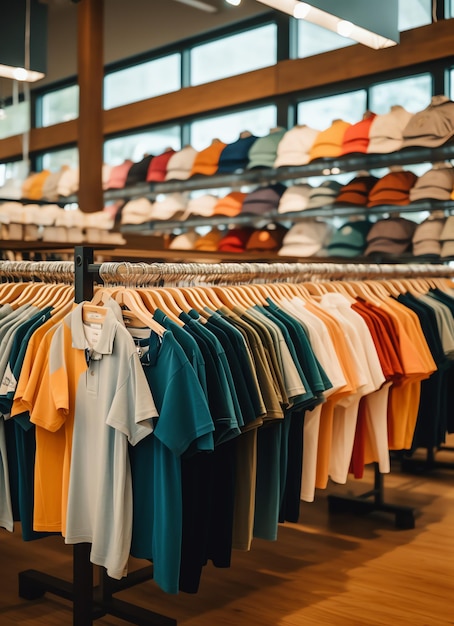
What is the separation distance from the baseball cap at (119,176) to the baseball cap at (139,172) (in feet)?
0.28

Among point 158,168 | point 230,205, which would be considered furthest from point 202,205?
point 158,168

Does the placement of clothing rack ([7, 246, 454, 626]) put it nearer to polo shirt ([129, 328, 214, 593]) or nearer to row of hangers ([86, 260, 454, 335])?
row of hangers ([86, 260, 454, 335])

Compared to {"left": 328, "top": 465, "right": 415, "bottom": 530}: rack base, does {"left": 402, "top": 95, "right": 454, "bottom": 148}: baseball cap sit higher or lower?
higher

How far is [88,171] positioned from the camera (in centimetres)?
674

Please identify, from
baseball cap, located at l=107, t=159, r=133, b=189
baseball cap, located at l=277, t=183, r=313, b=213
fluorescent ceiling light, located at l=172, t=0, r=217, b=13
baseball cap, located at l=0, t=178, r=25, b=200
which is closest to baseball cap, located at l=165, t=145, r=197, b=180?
baseball cap, located at l=107, t=159, r=133, b=189

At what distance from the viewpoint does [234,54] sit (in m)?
8.19

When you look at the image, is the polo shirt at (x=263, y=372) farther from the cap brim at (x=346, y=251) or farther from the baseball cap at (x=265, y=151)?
the baseball cap at (x=265, y=151)

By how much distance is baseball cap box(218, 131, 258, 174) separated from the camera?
6805mm

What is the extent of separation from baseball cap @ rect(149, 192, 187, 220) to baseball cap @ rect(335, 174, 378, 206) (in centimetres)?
179

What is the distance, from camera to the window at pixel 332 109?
23.0 ft

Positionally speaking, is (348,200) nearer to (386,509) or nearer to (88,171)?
(88,171)

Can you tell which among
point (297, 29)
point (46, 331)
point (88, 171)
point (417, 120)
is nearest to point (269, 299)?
point (46, 331)

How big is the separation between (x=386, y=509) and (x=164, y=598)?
1379mm

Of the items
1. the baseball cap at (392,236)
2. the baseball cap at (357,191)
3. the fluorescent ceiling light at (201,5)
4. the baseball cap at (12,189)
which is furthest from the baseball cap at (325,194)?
the baseball cap at (12,189)
